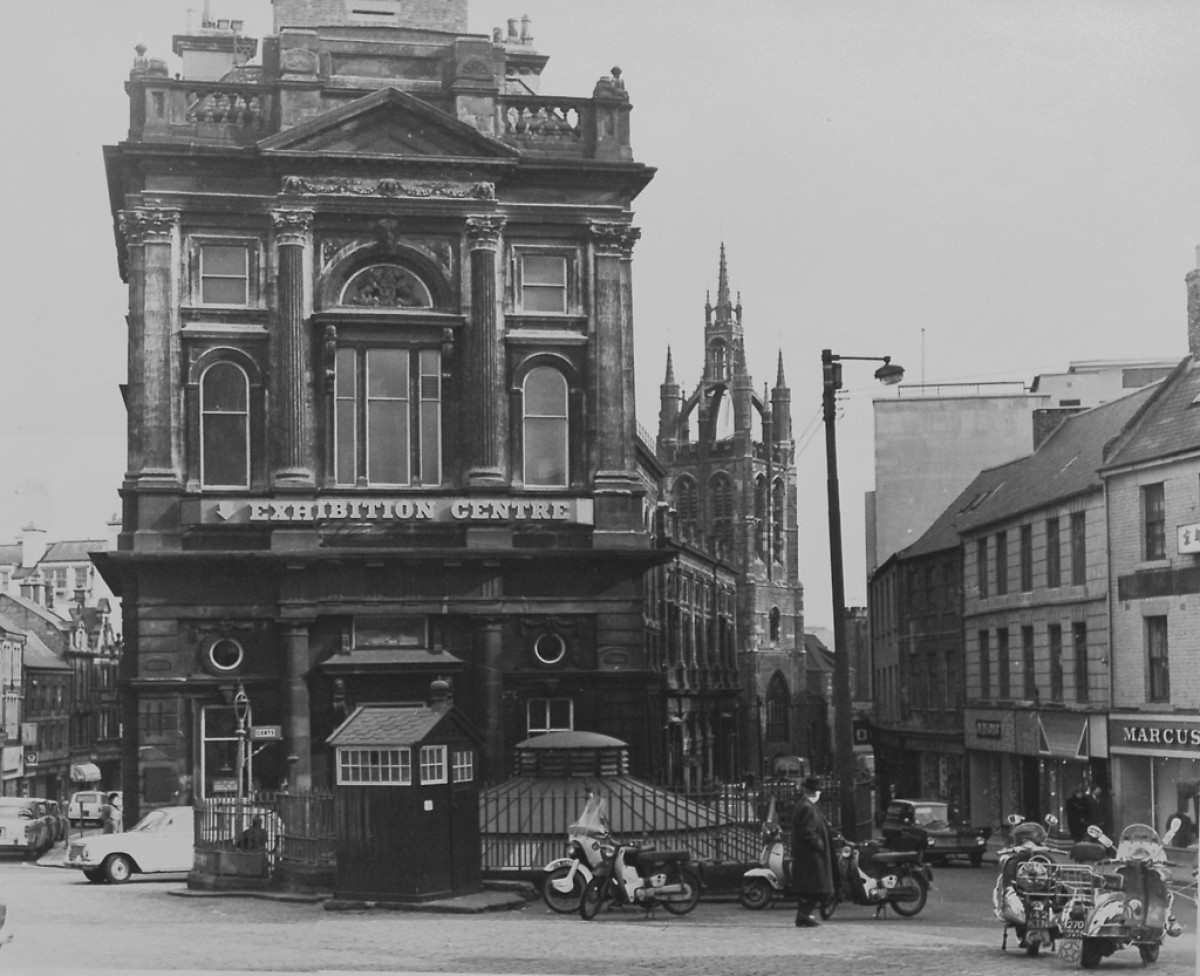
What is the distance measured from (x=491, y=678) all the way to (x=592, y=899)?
1744 centimetres

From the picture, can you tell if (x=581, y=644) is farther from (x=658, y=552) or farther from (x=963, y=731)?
(x=963, y=731)

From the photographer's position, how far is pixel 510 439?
43.9 m

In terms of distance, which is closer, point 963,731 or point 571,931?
point 571,931

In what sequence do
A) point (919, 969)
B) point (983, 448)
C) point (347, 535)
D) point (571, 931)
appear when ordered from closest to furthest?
point (919, 969) → point (571, 931) → point (347, 535) → point (983, 448)

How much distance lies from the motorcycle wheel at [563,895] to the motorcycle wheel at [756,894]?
240cm

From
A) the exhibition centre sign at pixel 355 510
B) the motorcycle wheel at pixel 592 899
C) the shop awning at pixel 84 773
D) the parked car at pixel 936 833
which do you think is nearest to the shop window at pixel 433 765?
the motorcycle wheel at pixel 592 899

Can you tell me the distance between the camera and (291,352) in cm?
4278

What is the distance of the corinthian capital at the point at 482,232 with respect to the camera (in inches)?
1713

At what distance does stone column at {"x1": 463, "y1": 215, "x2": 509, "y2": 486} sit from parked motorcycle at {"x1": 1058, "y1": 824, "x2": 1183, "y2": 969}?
23752mm

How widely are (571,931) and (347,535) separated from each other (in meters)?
19.5

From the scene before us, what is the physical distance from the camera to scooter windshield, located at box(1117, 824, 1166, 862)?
2066 cm

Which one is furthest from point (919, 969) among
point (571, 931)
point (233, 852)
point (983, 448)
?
point (983, 448)

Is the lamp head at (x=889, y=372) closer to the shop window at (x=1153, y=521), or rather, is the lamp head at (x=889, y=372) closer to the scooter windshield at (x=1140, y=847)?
the shop window at (x=1153, y=521)

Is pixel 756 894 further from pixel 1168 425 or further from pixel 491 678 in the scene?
pixel 491 678
